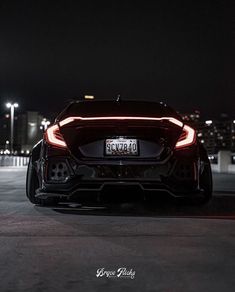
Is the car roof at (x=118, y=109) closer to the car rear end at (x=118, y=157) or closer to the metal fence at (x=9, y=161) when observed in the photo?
the car rear end at (x=118, y=157)

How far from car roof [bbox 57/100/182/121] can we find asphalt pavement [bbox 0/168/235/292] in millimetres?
1223

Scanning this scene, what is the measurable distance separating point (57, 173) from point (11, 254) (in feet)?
7.10

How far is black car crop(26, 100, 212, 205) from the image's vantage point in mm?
6762

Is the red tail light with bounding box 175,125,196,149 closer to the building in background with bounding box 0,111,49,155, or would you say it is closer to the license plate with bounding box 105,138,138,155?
the license plate with bounding box 105,138,138,155

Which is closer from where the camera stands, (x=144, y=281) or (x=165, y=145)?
(x=144, y=281)

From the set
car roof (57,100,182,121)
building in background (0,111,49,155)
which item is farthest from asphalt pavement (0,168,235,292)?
building in background (0,111,49,155)

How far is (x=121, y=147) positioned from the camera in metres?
6.84

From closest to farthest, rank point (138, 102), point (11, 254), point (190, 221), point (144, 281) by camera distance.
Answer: point (144, 281)
point (11, 254)
point (190, 221)
point (138, 102)

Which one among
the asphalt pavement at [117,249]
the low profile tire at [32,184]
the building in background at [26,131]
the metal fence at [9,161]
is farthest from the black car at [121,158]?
the building in background at [26,131]

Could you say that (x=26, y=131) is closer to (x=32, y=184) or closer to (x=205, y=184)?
(x=32, y=184)

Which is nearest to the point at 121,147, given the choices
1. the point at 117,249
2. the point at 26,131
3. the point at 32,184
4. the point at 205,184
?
the point at 205,184

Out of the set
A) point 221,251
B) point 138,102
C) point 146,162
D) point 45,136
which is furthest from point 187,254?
point 138,102

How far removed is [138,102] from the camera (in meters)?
8.05

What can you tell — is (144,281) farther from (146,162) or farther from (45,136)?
(45,136)
